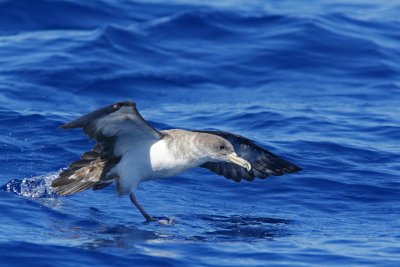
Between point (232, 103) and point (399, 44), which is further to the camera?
point (399, 44)

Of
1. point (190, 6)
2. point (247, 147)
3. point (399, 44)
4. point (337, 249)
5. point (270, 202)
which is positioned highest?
point (190, 6)

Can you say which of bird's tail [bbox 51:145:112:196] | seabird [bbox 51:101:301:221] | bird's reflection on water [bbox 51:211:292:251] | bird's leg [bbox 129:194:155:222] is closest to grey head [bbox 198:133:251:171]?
seabird [bbox 51:101:301:221]

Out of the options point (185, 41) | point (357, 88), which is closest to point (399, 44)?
point (357, 88)

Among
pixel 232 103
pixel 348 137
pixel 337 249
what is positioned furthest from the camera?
pixel 232 103

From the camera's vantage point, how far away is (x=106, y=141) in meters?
7.22

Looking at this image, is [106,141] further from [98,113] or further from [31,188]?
[31,188]

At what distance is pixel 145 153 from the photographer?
7.33 metres

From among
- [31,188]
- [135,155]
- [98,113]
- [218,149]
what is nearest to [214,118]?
[218,149]

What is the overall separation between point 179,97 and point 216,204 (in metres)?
4.99

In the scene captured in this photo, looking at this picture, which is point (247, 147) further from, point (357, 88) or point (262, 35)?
point (262, 35)

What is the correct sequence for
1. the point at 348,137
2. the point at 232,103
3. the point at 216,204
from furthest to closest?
the point at 232,103
the point at 348,137
the point at 216,204

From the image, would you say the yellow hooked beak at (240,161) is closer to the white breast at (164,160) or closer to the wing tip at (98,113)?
the white breast at (164,160)

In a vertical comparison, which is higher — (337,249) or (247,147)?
(247,147)

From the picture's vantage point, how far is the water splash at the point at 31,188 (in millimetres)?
7684
